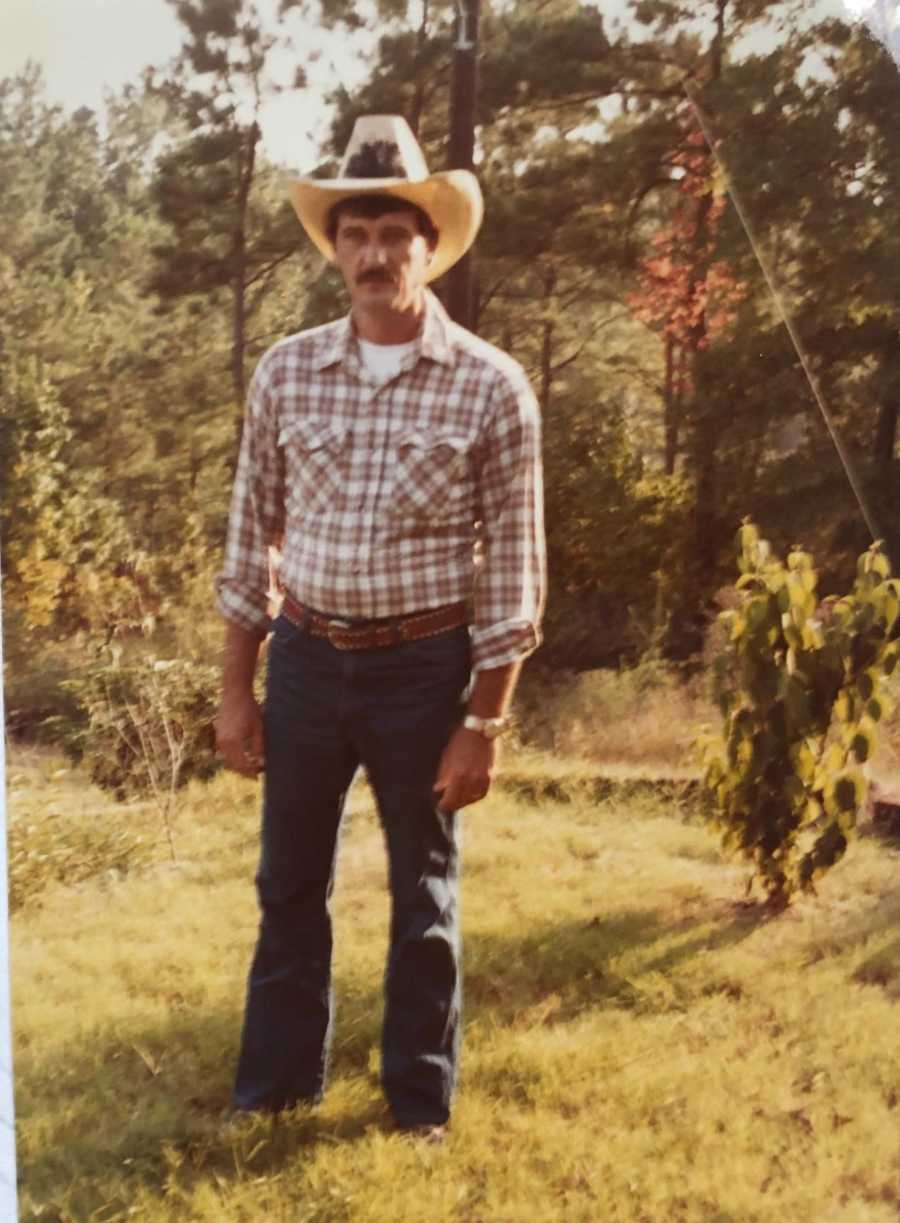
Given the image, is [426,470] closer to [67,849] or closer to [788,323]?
[788,323]

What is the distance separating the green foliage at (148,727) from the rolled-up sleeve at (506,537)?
466mm

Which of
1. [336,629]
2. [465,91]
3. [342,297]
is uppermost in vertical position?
[465,91]

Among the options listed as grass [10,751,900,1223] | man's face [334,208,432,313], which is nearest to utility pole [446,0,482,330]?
man's face [334,208,432,313]

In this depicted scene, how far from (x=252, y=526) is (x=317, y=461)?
0.54ft

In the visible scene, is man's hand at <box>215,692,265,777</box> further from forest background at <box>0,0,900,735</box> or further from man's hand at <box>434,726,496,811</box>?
man's hand at <box>434,726,496,811</box>

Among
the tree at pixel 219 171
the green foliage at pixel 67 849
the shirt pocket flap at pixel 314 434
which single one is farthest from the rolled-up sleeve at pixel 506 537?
the green foliage at pixel 67 849

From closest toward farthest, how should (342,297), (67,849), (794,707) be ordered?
(342,297), (67,849), (794,707)

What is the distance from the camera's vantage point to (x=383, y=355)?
5.65 ft

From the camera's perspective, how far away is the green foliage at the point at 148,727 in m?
1.89

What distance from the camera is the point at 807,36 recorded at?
1.97m

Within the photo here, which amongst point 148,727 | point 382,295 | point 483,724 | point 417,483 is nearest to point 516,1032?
point 483,724

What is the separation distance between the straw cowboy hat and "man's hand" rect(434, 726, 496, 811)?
27.4 inches

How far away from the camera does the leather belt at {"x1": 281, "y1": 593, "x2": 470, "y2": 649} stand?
1690mm

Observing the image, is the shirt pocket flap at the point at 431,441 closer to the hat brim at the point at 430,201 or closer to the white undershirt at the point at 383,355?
the white undershirt at the point at 383,355
